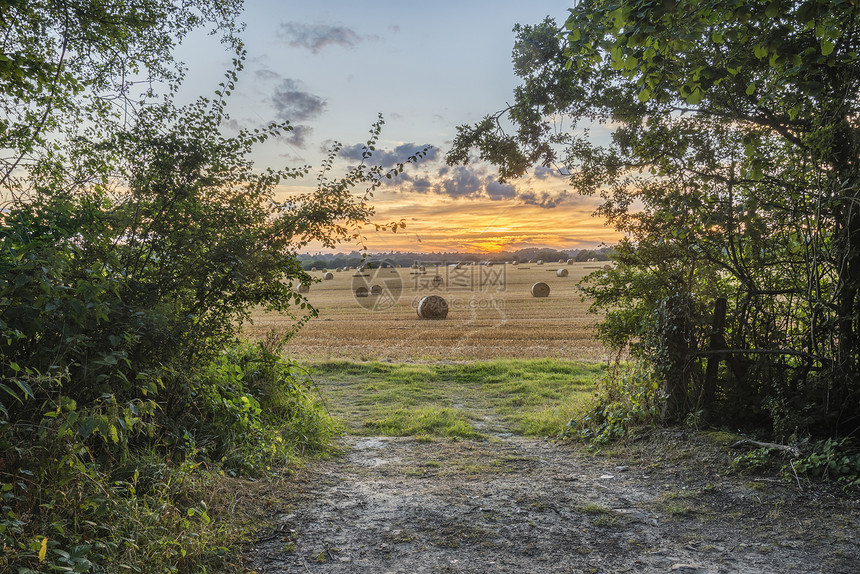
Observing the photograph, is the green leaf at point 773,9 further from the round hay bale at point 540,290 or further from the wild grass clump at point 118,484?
the round hay bale at point 540,290

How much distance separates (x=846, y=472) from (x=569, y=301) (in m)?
28.3

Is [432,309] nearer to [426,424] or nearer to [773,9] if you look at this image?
[426,424]

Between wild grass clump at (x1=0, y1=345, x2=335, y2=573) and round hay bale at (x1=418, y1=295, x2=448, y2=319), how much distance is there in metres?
21.0

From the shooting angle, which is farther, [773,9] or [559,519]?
[559,519]

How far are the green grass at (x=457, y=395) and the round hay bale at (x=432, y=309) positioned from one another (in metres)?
12.5

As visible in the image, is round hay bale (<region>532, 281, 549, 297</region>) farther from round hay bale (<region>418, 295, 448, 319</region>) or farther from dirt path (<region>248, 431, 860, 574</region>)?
dirt path (<region>248, 431, 860, 574</region>)

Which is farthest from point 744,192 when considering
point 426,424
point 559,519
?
point 426,424

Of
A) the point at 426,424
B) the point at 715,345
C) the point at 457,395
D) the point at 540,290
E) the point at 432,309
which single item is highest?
the point at 715,345

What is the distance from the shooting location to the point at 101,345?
3.74 meters

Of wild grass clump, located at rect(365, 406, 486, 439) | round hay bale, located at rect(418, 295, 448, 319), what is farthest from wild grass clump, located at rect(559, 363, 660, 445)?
round hay bale, located at rect(418, 295, 448, 319)

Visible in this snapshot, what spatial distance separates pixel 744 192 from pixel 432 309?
21.0 m

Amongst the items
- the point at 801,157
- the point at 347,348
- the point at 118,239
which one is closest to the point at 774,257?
the point at 801,157

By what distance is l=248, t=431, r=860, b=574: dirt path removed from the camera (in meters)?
3.64

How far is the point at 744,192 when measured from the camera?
5840mm
